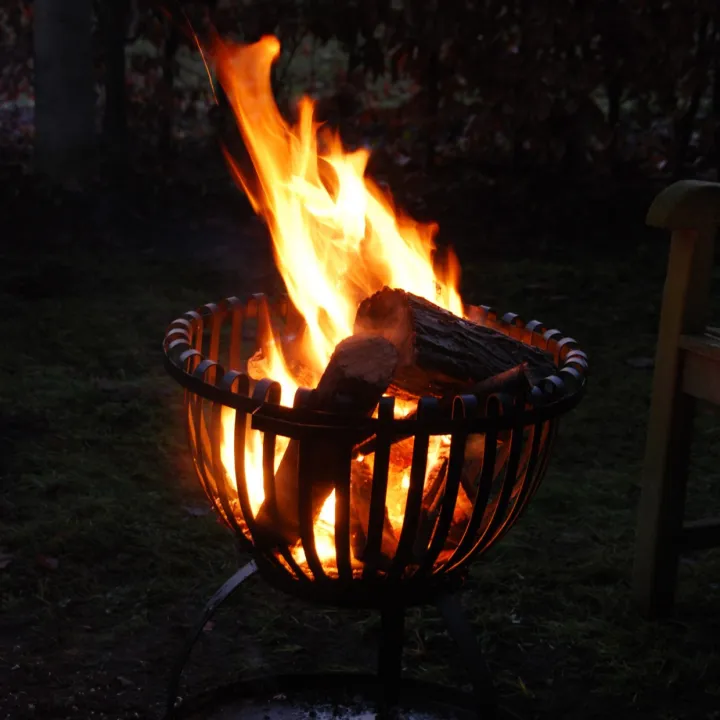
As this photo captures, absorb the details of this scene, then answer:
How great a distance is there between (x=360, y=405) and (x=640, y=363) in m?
3.18

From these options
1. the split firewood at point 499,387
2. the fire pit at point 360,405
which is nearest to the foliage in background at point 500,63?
the fire pit at point 360,405

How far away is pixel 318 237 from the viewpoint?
2502mm

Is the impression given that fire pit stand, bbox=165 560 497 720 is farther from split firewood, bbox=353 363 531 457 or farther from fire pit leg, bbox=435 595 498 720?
split firewood, bbox=353 363 531 457

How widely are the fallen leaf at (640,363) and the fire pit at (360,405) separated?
2.39m

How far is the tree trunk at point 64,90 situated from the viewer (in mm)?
6176

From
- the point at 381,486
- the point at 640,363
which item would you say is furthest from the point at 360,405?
the point at 640,363

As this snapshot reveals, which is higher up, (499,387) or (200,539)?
(499,387)

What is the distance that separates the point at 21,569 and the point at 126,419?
111 centimetres

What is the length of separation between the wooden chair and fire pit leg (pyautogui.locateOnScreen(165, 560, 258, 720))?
1215 millimetres

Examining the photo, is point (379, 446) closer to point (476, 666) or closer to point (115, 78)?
point (476, 666)

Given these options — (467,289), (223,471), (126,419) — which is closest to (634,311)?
(467,289)

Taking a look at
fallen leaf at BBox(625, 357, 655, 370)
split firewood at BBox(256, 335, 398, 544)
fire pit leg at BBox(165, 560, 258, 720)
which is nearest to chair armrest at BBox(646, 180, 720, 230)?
split firewood at BBox(256, 335, 398, 544)

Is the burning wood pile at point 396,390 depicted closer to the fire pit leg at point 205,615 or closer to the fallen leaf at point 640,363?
the fire pit leg at point 205,615

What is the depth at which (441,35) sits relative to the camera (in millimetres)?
6129
